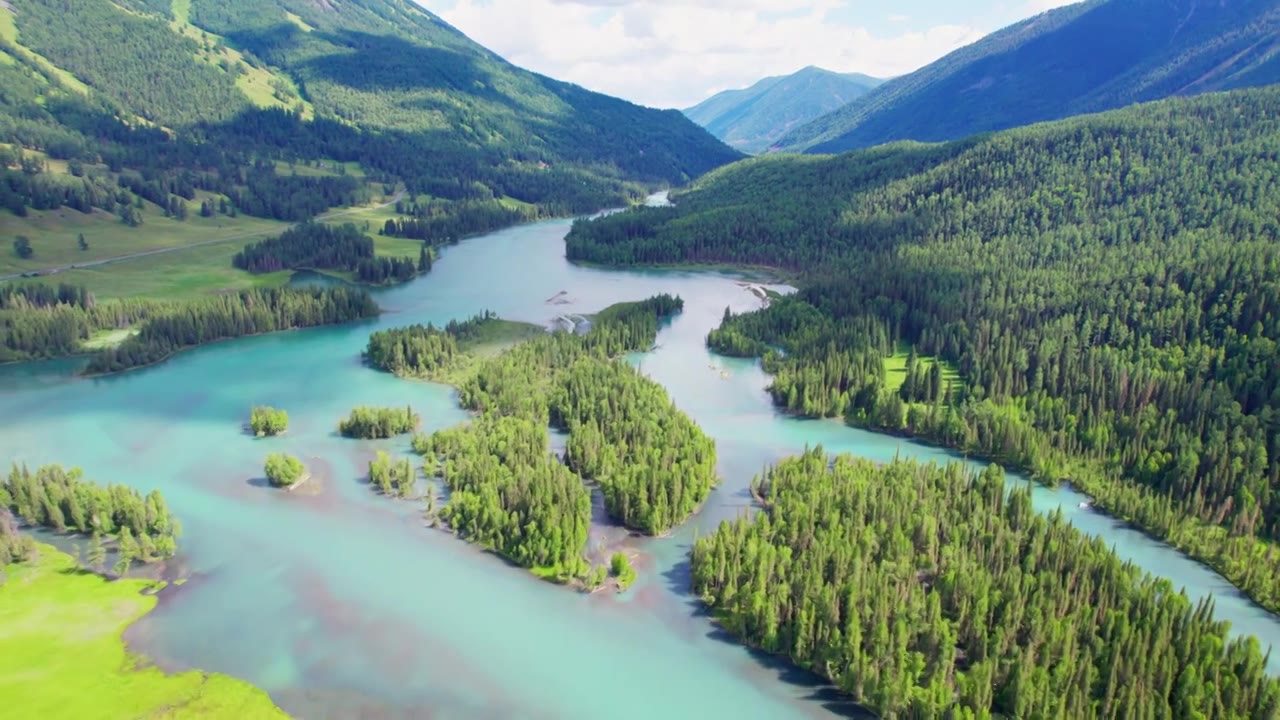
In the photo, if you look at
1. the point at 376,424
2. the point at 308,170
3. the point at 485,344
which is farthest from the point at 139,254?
the point at 376,424

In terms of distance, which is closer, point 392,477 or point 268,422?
point 392,477

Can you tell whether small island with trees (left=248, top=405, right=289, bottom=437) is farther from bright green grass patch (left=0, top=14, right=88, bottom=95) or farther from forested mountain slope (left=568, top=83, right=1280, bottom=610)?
bright green grass patch (left=0, top=14, right=88, bottom=95)

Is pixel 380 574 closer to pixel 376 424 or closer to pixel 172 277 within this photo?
pixel 376 424

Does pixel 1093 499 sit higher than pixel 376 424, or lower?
lower

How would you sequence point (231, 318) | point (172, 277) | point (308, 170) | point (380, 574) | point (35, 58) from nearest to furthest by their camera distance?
point (380, 574)
point (231, 318)
point (172, 277)
point (35, 58)
point (308, 170)

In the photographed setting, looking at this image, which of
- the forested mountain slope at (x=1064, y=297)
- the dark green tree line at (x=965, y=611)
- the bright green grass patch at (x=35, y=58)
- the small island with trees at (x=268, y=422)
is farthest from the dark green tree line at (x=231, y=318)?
the bright green grass patch at (x=35, y=58)

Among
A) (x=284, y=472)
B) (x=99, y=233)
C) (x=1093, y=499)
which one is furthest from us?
(x=99, y=233)

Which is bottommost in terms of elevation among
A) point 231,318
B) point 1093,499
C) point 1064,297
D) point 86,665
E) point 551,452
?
point 86,665

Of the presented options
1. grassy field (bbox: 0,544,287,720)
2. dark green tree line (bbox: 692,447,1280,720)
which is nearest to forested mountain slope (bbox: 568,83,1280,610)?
dark green tree line (bbox: 692,447,1280,720)
